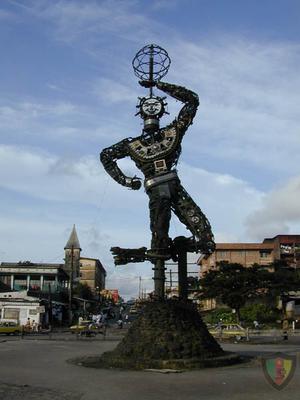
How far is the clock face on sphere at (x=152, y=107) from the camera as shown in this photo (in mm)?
20031

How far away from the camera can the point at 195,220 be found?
1944 centimetres

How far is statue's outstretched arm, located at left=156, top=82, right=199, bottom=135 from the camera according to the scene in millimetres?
19828

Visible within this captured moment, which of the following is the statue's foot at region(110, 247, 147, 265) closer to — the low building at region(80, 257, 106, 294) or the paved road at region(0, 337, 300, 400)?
the paved road at region(0, 337, 300, 400)

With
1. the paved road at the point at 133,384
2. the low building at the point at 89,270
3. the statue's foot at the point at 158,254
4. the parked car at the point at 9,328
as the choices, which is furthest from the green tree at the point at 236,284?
the low building at the point at 89,270

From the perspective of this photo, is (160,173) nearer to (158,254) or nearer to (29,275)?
(158,254)

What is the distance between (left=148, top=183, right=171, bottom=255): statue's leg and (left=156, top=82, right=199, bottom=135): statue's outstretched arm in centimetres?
252

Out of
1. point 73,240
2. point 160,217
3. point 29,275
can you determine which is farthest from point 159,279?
point 73,240

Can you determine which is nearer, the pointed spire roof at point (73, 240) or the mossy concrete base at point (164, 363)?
the mossy concrete base at point (164, 363)

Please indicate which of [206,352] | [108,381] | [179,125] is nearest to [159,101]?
[179,125]

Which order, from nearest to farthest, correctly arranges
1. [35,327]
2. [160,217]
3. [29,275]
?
[160,217] → [35,327] → [29,275]

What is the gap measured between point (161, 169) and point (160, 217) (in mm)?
1803

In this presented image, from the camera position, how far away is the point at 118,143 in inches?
798

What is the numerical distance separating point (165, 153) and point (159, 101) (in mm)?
2257

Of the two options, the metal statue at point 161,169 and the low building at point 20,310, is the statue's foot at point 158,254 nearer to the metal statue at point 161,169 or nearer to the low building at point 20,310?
the metal statue at point 161,169
